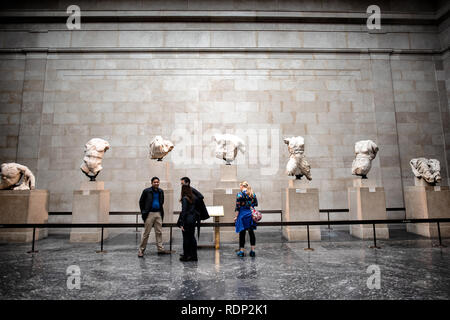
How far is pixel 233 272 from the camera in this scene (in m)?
4.57

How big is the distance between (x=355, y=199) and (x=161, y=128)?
7.66 m

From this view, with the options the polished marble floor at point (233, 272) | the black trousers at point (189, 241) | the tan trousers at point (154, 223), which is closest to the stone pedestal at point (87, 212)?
the polished marble floor at point (233, 272)

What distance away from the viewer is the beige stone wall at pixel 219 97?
10508mm

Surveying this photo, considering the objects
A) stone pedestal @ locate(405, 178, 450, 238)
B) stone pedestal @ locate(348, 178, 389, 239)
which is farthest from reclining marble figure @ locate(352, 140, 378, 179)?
stone pedestal @ locate(405, 178, 450, 238)

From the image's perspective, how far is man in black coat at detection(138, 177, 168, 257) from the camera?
571 centimetres

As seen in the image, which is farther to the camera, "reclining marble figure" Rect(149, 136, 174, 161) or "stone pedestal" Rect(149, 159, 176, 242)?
"reclining marble figure" Rect(149, 136, 174, 161)

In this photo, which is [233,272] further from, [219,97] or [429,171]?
[219,97]

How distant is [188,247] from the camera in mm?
5367

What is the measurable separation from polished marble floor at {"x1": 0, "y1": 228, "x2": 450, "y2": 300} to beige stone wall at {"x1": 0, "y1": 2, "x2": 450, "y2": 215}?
13.7ft

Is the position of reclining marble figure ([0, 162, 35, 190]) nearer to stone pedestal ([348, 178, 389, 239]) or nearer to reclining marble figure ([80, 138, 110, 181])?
reclining marble figure ([80, 138, 110, 181])

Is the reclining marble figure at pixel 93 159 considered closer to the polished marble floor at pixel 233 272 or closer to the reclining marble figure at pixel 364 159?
the polished marble floor at pixel 233 272
